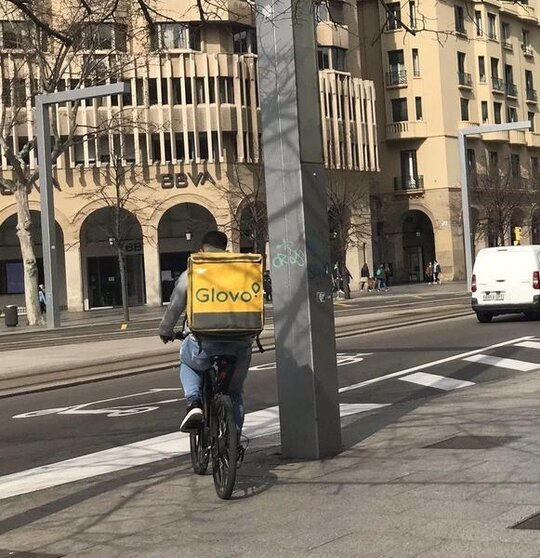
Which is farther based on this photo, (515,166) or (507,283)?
(515,166)

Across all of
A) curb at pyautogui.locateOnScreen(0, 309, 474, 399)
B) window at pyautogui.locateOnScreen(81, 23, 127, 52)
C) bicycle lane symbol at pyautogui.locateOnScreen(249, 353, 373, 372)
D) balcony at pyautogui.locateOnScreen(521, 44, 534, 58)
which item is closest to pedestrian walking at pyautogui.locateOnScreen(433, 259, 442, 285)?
balcony at pyautogui.locateOnScreen(521, 44, 534, 58)

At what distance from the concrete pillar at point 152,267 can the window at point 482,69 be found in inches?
1184

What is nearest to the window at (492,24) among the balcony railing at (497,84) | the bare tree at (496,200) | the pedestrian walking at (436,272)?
the balcony railing at (497,84)

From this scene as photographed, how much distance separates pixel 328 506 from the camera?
615 cm

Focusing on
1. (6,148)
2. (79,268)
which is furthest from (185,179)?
(6,148)

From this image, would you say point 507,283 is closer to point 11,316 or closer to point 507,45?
point 11,316

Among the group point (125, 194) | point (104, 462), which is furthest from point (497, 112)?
point (104, 462)

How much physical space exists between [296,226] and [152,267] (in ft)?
162

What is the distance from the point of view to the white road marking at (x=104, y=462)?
311 inches

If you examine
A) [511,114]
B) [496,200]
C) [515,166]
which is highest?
[511,114]

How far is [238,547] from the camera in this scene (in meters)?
5.34

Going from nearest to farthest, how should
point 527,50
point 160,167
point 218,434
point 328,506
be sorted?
point 328,506 → point 218,434 → point 160,167 → point 527,50

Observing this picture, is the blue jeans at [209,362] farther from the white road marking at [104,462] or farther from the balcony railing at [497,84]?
the balcony railing at [497,84]

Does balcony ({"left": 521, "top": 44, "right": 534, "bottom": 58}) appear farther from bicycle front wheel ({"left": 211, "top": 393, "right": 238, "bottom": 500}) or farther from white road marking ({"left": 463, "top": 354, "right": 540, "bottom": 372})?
bicycle front wheel ({"left": 211, "top": 393, "right": 238, "bottom": 500})
